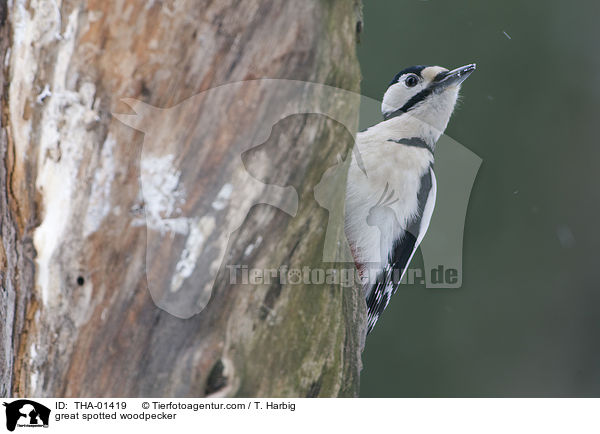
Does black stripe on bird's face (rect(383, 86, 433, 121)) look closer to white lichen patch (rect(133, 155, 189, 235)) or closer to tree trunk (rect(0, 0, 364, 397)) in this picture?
tree trunk (rect(0, 0, 364, 397))

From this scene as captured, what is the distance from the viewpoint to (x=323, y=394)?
1.29 metres

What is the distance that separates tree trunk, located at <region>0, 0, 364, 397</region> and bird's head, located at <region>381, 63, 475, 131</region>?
0.88 meters

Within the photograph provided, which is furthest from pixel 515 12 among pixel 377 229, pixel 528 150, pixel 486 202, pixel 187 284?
pixel 187 284

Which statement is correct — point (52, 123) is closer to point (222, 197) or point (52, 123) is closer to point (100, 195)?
point (100, 195)

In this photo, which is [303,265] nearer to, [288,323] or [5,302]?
[288,323]

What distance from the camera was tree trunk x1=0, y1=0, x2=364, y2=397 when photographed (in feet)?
3.54

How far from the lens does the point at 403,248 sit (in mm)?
1996

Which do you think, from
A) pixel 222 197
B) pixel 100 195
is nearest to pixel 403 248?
pixel 222 197

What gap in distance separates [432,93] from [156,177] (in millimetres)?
1148

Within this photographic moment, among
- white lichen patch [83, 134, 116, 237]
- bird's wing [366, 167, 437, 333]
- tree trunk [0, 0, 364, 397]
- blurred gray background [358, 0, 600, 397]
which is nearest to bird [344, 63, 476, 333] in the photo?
bird's wing [366, 167, 437, 333]

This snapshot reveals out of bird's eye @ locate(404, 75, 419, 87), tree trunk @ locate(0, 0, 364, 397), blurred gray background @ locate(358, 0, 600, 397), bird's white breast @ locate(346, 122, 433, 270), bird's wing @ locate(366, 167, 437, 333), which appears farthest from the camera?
blurred gray background @ locate(358, 0, 600, 397)

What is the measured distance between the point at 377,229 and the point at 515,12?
1.90m

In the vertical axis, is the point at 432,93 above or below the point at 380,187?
above

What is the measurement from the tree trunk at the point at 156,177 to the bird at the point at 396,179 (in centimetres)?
64
